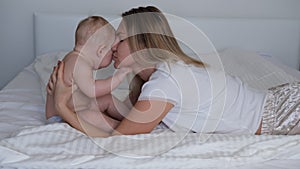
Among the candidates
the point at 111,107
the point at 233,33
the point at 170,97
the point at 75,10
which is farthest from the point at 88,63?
the point at 233,33

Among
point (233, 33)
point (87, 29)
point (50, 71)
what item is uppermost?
point (87, 29)

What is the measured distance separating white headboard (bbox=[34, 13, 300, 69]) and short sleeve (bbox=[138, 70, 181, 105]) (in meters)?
1.35

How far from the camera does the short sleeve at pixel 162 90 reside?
1222 mm

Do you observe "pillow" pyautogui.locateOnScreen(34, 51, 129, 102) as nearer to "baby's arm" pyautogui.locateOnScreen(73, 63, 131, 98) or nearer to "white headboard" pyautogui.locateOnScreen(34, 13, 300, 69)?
"white headboard" pyautogui.locateOnScreen(34, 13, 300, 69)

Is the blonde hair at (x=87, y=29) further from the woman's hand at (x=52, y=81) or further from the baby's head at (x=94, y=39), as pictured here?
the woman's hand at (x=52, y=81)

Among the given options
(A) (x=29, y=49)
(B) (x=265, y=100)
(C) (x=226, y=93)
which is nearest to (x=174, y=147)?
(C) (x=226, y=93)

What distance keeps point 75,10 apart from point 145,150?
1.68m

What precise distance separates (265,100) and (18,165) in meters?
0.80

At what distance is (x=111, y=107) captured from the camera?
1.50 m

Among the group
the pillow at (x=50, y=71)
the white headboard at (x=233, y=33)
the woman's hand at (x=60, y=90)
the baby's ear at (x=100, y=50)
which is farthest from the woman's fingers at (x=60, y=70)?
the white headboard at (x=233, y=33)

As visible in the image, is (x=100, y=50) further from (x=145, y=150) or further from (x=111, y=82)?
(x=145, y=150)

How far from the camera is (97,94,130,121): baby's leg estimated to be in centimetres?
149

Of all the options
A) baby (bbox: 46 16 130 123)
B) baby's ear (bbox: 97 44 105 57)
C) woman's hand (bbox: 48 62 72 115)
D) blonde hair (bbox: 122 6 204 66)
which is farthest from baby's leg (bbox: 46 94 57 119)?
blonde hair (bbox: 122 6 204 66)

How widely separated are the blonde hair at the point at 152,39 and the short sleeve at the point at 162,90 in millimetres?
95
